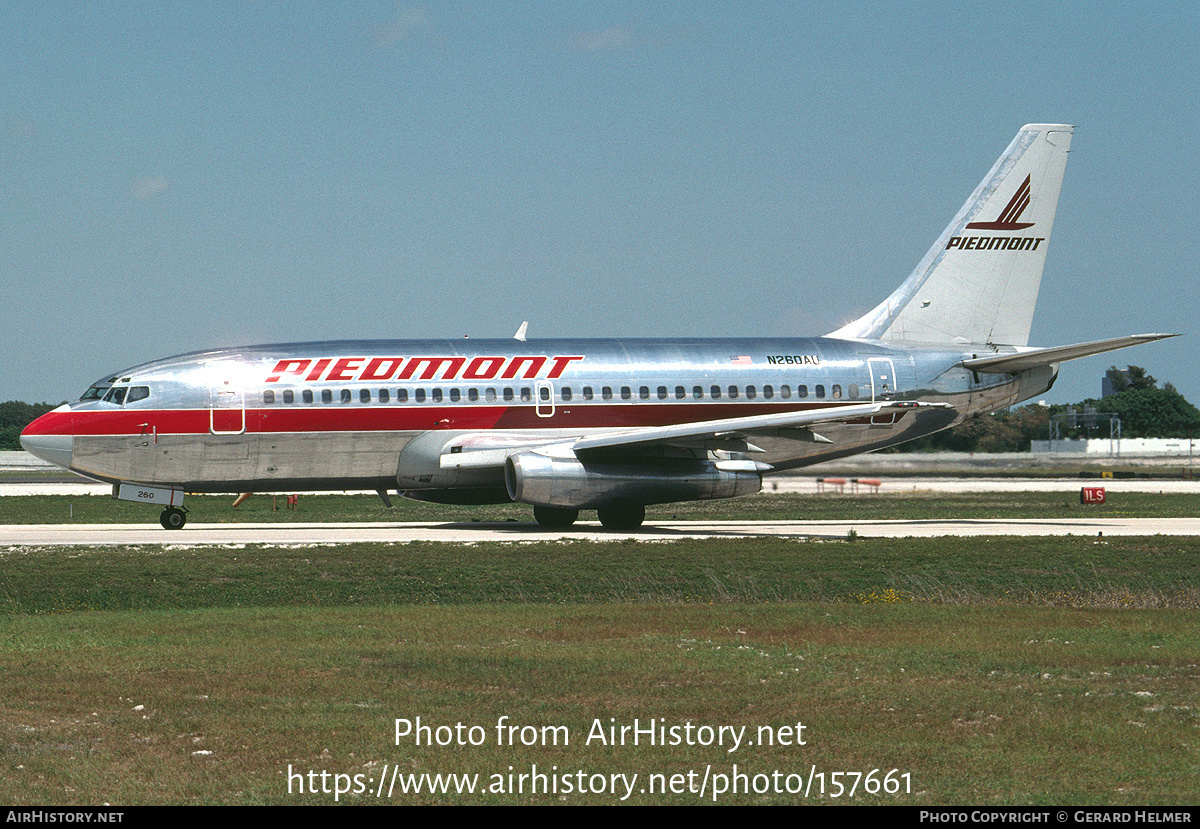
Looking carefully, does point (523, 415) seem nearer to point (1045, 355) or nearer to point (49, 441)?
point (49, 441)

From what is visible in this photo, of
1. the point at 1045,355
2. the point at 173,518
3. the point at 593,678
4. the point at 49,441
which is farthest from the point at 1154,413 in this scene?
the point at 593,678

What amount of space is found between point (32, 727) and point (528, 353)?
23.8 metres

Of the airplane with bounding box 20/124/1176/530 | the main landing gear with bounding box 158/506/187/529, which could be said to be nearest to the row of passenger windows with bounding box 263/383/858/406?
the airplane with bounding box 20/124/1176/530

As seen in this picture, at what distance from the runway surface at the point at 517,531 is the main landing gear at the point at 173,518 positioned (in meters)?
0.27

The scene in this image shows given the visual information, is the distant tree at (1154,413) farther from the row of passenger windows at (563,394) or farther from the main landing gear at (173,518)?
the main landing gear at (173,518)

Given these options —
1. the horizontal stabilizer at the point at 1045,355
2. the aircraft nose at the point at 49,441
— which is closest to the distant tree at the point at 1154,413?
the horizontal stabilizer at the point at 1045,355

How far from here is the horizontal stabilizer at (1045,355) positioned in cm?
3111

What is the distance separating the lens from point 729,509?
43.0m

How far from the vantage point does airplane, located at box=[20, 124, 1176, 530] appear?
31.2m

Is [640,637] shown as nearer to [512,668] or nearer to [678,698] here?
[512,668]

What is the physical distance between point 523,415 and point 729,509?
487 inches

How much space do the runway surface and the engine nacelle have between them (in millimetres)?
881

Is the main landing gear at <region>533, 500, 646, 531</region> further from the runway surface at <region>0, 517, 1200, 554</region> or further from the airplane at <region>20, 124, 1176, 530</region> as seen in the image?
the runway surface at <region>0, 517, 1200, 554</region>

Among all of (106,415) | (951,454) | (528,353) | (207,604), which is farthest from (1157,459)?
(207,604)
